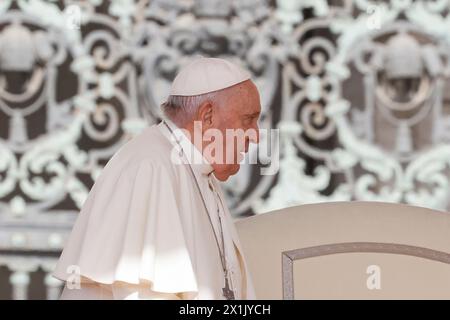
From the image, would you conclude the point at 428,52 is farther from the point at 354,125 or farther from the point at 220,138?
the point at 220,138

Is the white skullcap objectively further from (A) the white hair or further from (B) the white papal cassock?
(B) the white papal cassock

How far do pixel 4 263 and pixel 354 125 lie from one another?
1.81 m

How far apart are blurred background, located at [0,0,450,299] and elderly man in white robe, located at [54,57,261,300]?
2.24 m

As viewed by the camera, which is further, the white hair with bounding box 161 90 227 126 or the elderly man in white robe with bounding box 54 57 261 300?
the white hair with bounding box 161 90 227 126

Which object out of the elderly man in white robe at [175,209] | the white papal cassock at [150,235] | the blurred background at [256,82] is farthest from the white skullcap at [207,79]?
the blurred background at [256,82]

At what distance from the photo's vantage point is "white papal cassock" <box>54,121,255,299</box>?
11.3 ft

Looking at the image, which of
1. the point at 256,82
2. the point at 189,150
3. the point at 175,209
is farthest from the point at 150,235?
the point at 256,82

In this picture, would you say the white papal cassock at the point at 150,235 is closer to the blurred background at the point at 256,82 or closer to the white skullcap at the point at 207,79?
the white skullcap at the point at 207,79

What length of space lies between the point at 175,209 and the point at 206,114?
330 millimetres

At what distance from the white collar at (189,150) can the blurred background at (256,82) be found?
2322mm

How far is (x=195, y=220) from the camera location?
3.63 metres

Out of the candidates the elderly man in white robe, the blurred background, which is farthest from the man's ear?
the blurred background

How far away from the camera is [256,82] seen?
242 inches

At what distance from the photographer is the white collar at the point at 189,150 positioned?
3.72 metres
